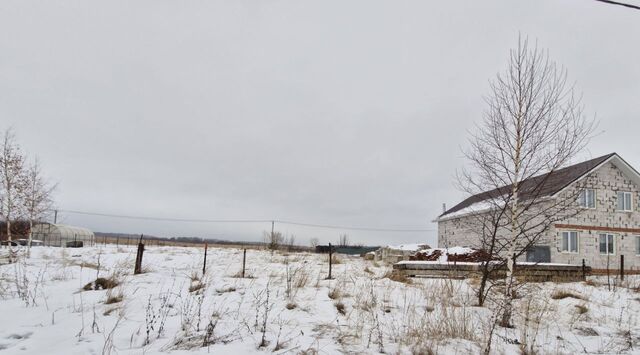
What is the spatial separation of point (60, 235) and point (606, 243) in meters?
51.8

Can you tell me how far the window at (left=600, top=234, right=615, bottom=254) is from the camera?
21.7 metres

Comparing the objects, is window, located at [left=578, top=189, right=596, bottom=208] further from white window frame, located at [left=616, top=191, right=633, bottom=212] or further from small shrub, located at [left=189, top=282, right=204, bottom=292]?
small shrub, located at [left=189, top=282, right=204, bottom=292]

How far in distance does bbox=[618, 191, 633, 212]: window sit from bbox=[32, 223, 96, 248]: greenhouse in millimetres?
43328

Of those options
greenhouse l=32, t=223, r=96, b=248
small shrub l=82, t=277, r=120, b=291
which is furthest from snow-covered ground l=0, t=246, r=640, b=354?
greenhouse l=32, t=223, r=96, b=248

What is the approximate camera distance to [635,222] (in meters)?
22.7

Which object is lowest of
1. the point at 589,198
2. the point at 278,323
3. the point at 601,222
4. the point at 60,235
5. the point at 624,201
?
the point at 60,235

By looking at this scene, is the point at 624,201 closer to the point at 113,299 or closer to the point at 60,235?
the point at 113,299

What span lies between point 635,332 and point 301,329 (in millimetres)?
5981

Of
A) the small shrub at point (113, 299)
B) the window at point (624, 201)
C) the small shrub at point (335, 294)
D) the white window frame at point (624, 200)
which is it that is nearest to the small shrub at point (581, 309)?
the small shrub at point (335, 294)

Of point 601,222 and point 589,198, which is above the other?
point 589,198

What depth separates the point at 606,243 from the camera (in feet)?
71.5

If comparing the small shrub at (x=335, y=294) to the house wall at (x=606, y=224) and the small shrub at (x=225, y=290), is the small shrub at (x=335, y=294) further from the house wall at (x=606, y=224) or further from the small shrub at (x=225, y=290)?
the house wall at (x=606, y=224)

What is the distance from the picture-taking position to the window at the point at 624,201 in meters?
22.6

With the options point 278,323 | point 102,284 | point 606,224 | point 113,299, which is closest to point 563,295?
point 278,323
